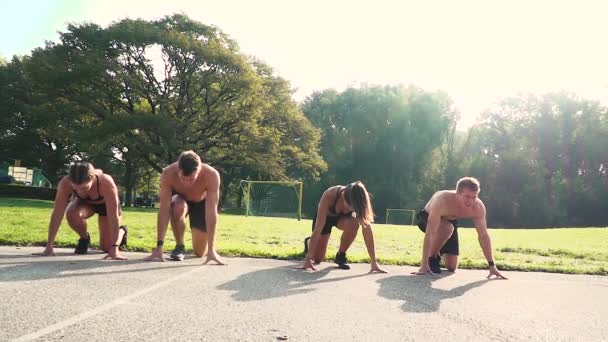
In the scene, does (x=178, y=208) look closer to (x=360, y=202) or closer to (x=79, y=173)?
(x=79, y=173)

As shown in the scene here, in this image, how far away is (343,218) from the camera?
658 cm

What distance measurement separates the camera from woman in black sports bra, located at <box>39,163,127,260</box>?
6078mm

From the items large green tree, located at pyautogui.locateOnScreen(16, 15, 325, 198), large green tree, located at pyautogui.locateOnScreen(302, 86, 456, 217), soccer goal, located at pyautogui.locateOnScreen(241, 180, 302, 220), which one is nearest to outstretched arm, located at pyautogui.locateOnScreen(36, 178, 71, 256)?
large green tree, located at pyautogui.locateOnScreen(16, 15, 325, 198)

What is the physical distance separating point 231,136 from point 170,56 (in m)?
6.29

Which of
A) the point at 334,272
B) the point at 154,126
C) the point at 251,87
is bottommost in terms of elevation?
the point at 334,272

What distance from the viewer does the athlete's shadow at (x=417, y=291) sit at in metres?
4.30

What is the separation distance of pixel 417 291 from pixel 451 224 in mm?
2017

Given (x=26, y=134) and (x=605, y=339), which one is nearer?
(x=605, y=339)

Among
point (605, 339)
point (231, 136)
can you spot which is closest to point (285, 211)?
point (231, 136)

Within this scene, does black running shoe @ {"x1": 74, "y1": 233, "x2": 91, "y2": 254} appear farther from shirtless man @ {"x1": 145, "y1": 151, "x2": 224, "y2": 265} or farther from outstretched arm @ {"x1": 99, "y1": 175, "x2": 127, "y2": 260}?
shirtless man @ {"x1": 145, "y1": 151, "x2": 224, "y2": 265}

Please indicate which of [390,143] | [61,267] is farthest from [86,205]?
[390,143]

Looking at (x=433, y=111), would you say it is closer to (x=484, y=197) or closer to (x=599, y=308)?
(x=484, y=197)

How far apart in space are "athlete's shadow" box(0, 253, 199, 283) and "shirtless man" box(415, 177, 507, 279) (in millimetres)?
2898

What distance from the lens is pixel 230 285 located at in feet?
15.8
